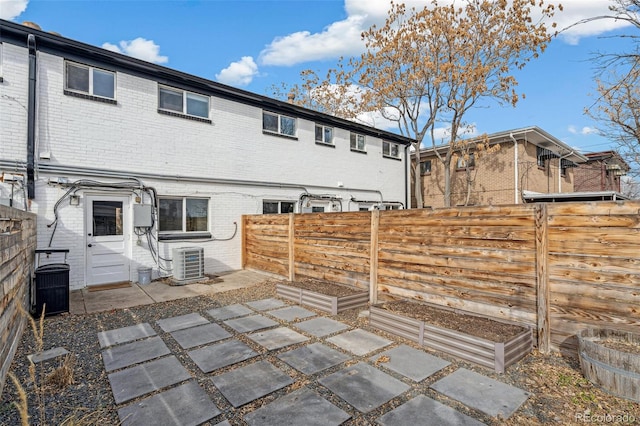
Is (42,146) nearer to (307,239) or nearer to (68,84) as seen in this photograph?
(68,84)

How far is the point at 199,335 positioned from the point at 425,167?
17.1m

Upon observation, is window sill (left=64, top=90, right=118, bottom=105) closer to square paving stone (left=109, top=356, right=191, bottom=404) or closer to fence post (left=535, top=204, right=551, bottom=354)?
square paving stone (left=109, top=356, right=191, bottom=404)

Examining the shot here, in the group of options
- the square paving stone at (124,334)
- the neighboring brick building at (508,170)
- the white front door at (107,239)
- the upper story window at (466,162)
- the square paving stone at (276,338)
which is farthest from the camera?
the upper story window at (466,162)

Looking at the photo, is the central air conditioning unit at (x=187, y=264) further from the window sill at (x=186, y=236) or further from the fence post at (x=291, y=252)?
the fence post at (x=291, y=252)

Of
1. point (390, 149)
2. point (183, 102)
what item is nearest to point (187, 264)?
point (183, 102)

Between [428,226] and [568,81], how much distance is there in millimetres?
5284

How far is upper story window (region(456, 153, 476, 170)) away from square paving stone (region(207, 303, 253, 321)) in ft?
46.1

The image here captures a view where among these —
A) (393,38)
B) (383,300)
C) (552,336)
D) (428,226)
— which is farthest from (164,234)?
(393,38)

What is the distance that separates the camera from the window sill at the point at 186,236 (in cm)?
878

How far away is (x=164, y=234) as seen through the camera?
8.83 m

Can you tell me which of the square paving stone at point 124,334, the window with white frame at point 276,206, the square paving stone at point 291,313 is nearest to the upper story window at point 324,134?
the window with white frame at point 276,206

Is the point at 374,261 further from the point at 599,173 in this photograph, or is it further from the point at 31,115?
the point at 599,173

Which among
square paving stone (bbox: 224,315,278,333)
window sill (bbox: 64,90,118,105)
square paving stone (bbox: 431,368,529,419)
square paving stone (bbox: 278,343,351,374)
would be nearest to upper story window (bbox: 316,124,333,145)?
window sill (bbox: 64,90,118,105)

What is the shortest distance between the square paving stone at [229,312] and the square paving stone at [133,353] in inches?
47.2
